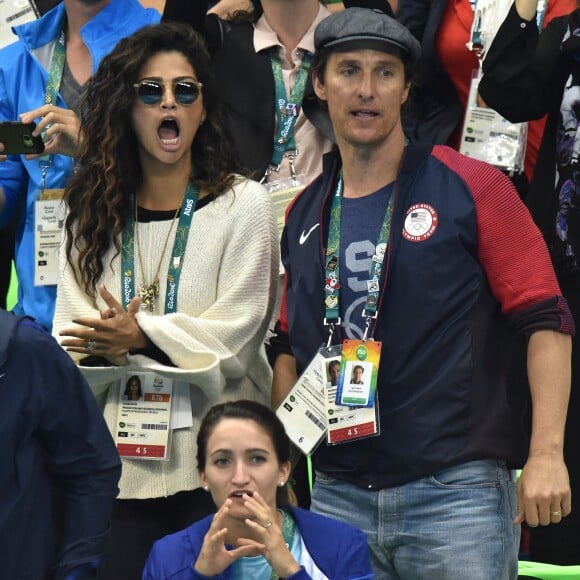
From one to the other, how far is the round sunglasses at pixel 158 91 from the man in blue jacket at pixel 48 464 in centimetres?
120

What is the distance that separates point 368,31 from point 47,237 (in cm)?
141

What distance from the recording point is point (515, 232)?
390cm

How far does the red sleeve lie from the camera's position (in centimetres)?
387

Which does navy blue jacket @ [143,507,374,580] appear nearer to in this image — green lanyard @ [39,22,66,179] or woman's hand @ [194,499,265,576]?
woman's hand @ [194,499,265,576]

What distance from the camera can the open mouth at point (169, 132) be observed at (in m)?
4.50

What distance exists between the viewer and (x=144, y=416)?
4.27 m

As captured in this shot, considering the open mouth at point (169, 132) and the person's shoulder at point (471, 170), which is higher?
the open mouth at point (169, 132)

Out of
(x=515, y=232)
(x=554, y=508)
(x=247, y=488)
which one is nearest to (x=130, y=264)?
(x=247, y=488)

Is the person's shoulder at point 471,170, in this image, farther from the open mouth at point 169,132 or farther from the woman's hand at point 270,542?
the woman's hand at point 270,542

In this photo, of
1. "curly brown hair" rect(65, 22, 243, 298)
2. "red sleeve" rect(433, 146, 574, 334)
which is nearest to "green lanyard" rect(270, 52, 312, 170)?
"curly brown hair" rect(65, 22, 243, 298)

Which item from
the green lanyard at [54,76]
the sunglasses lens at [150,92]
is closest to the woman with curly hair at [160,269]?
the sunglasses lens at [150,92]

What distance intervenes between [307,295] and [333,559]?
30.0 inches

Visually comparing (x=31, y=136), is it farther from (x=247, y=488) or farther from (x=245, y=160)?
(x=247, y=488)

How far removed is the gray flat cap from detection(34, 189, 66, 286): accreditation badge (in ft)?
3.96
